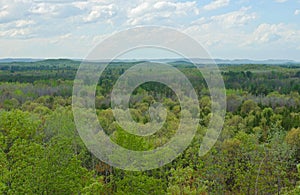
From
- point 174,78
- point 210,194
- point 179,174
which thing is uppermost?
point 174,78

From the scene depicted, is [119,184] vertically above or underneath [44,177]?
underneath

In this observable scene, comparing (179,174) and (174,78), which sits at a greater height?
(174,78)

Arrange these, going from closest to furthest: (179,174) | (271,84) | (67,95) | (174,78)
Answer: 1. (179,174)
2. (174,78)
3. (67,95)
4. (271,84)

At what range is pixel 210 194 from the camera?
28.3 meters

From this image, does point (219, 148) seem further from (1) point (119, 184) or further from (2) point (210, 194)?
(1) point (119, 184)

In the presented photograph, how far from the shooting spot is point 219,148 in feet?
107

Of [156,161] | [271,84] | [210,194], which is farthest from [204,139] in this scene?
[271,84]

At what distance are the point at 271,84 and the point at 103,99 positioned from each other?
6561 cm

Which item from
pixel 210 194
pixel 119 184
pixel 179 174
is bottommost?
pixel 210 194

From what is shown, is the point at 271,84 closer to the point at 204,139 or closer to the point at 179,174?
the point at 204,139

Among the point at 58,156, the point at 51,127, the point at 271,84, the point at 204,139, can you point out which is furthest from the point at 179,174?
→ the point at 271,84

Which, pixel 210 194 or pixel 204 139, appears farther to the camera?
pixel 204 139

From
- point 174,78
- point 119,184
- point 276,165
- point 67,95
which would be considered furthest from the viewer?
point 67,95

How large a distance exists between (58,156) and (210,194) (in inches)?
527
